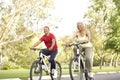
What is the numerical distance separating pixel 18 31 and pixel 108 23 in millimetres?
14485

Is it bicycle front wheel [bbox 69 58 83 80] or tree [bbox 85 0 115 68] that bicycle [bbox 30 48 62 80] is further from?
tree [bbox 85 0 115 68]

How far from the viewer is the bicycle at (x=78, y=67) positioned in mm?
10742

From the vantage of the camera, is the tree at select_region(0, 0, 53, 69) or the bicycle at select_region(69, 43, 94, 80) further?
the tree at select_region(0, 0, 53, 69)

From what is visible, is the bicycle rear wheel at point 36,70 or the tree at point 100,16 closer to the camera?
the bicycle rear wheel at point 36,70

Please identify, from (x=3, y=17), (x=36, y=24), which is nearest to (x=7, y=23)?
(x=3, y=17)

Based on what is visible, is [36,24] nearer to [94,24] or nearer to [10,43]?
[10,43]

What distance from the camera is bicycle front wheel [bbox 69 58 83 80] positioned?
35.0 feet

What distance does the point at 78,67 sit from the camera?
1098 centimetres

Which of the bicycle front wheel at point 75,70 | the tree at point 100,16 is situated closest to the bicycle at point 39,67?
the bicycle front wheel at point 75,70

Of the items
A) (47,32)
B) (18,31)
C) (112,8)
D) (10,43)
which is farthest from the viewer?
(112,8)

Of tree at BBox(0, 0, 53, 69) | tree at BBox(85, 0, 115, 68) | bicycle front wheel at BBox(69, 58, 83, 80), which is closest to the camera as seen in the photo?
bicycle front wheel at BBox(69, 58, 83, 80)

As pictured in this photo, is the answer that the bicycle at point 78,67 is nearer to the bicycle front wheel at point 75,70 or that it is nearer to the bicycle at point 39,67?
the bicycle front wheel at point 75,70

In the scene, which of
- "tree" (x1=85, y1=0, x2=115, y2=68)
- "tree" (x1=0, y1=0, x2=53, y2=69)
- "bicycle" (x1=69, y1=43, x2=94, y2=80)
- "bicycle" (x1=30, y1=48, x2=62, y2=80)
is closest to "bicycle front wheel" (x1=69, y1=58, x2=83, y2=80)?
"bicycle" (x1=69, y1=43, x2=94, y2=80)

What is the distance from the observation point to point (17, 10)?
40.4 metres
